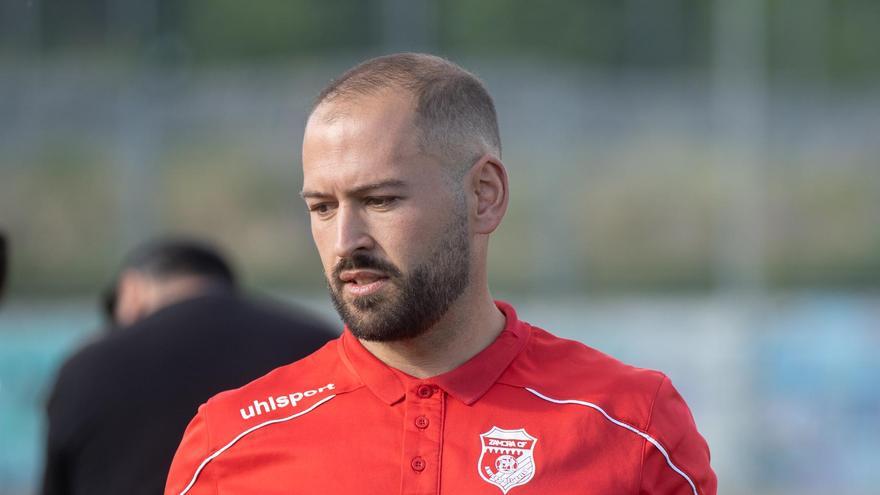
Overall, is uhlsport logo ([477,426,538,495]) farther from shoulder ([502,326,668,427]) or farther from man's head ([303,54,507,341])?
man's head ([303,54,507,341])

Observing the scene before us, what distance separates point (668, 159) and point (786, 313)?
88.7 inches

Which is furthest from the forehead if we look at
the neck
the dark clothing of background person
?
the dark clothing of background person

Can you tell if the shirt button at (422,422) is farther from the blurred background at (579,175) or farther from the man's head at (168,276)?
the blurred background at (579,175)

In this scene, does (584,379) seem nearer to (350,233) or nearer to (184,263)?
(350,233)

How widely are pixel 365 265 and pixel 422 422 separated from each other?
29cm

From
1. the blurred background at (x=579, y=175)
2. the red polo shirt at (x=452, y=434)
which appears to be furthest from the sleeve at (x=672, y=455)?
the blurred background at (x=579, y=175)

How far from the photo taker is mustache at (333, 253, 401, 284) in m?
2.29

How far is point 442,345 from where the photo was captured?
8.02ft

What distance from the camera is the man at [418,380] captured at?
2.30 m

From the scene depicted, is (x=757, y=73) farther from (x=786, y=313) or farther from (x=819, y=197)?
(x=786, y=313)

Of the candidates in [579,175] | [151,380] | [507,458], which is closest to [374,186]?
[507,458]

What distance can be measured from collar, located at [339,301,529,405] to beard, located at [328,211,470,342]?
83 mm

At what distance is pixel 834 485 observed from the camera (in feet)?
40.4

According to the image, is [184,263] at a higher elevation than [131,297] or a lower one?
higher
